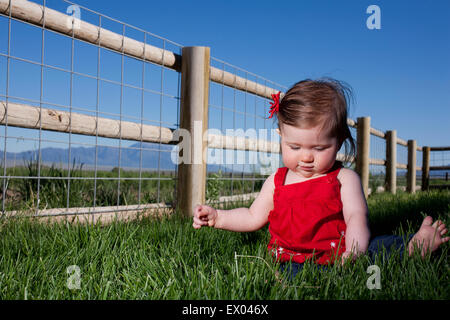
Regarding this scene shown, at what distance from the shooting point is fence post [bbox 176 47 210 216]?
11.3ft

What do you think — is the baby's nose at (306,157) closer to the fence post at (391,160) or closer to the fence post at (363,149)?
the fence post at (363,149)

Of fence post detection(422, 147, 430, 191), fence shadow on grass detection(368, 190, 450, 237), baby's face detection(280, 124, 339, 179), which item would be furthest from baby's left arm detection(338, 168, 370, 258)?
fence post detection(422, 147, 430, 191)

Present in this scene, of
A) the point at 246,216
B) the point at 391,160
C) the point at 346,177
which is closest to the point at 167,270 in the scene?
the point at 246,216

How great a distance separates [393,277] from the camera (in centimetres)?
152

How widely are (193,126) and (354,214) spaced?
1.97 m

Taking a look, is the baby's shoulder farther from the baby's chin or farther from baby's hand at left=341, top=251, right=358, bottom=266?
baby's hand at left=341, top=251, right=358, bottom=266

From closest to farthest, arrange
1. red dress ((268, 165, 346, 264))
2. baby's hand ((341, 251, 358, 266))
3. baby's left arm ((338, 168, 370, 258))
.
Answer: baby's hand ((341, 251, 358, 266)), baby's left arm ((338, 168, 370, 258)), red dress ((268, 165, 346, 264))

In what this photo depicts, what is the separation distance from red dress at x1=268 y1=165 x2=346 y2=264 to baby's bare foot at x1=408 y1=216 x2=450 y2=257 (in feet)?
1.12

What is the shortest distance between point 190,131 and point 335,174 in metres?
1.81

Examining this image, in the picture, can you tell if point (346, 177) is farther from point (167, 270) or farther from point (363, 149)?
point (363, 149)

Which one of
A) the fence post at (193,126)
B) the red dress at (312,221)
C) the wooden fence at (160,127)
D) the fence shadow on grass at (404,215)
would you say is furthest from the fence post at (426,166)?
the red dress at (312,221)
